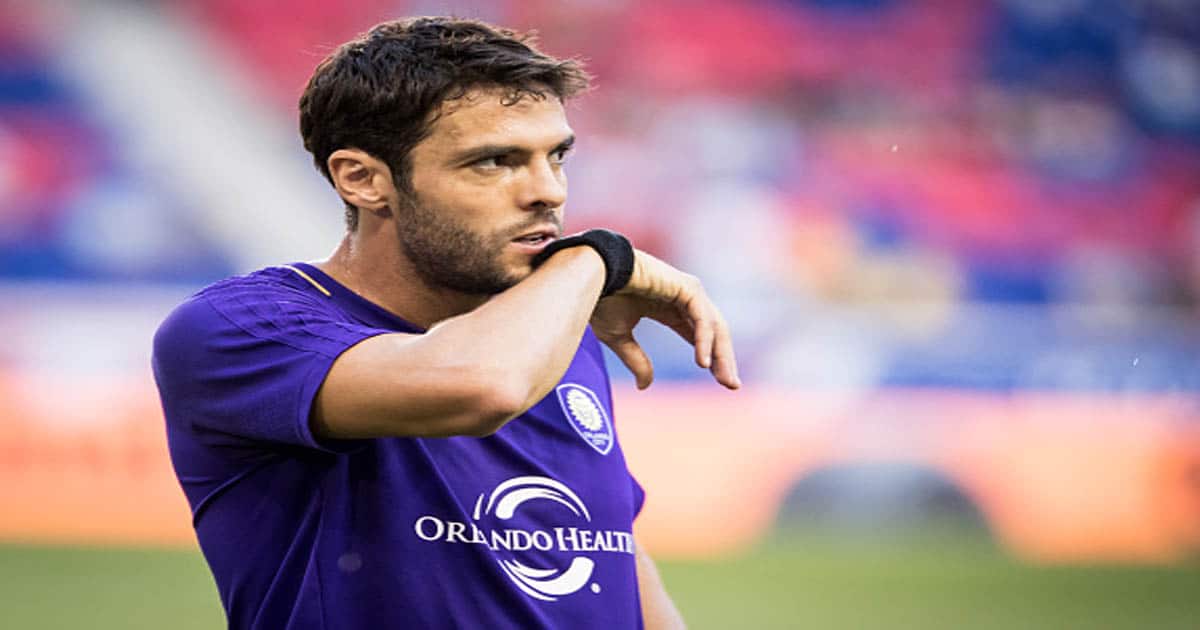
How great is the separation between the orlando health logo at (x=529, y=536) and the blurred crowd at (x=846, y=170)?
28.0 feet

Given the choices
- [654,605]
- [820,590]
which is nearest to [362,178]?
[654,605]

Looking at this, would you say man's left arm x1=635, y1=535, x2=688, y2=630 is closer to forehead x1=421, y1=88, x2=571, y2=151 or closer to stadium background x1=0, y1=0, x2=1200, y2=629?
forehead x1=421, y1=88, x2=571, y2=151

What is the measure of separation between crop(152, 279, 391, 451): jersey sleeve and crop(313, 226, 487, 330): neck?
23 cm

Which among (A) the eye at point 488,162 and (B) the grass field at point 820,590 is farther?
(B) the grass field at point 820,590

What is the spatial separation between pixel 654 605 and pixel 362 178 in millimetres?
1009

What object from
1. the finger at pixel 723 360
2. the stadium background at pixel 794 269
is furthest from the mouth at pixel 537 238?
the stadium background at pixel 794 269

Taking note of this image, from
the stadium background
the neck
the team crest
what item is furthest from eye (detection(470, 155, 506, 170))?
the stadium background

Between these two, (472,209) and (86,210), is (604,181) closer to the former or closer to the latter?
(86,210)

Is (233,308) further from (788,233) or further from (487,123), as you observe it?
(788,233)

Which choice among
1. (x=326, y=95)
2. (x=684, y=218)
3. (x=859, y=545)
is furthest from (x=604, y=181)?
(x=326, y=95)

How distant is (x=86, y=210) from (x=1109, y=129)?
965 centimetres

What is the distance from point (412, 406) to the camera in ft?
6.80

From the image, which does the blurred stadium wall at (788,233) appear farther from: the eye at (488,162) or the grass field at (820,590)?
the eye at (488,162)

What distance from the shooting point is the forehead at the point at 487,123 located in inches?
97.1
